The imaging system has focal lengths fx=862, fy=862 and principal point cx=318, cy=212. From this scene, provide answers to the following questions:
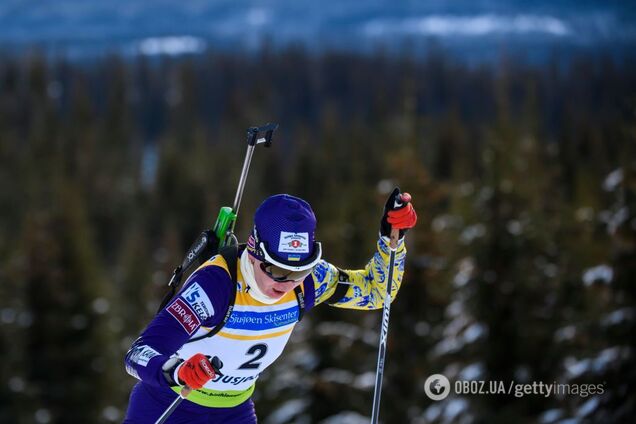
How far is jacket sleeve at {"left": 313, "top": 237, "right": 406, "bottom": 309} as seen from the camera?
6109mm

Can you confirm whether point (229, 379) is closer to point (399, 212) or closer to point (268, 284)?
point (268, 284)

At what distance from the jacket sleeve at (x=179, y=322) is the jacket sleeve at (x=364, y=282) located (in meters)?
0.96

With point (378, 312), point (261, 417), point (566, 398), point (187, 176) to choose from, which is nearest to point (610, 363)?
point (566, 398)

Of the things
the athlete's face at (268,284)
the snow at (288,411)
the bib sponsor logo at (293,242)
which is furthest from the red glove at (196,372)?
the snow at (288,411)

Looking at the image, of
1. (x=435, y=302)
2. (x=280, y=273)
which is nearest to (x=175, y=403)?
(x=280, y=273)

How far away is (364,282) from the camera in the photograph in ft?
20.5

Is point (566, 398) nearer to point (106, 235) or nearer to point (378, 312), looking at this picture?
point (378, 312)

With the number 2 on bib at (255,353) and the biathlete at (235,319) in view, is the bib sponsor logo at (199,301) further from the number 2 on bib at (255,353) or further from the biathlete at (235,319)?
the number 2 on bib at (255,353)

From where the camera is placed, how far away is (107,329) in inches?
1163

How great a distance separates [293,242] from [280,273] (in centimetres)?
21

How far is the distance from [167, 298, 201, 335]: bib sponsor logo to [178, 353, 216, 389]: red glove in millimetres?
305

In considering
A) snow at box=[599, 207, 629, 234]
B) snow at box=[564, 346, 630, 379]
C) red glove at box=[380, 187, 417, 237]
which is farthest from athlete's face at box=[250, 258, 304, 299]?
snow at box=[599, 207, 629, 234]

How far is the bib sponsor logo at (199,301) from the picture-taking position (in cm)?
515

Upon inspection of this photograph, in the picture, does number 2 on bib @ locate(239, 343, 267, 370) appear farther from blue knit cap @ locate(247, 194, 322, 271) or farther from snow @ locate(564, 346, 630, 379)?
snow @ locate(564, 346, 630, 379)
